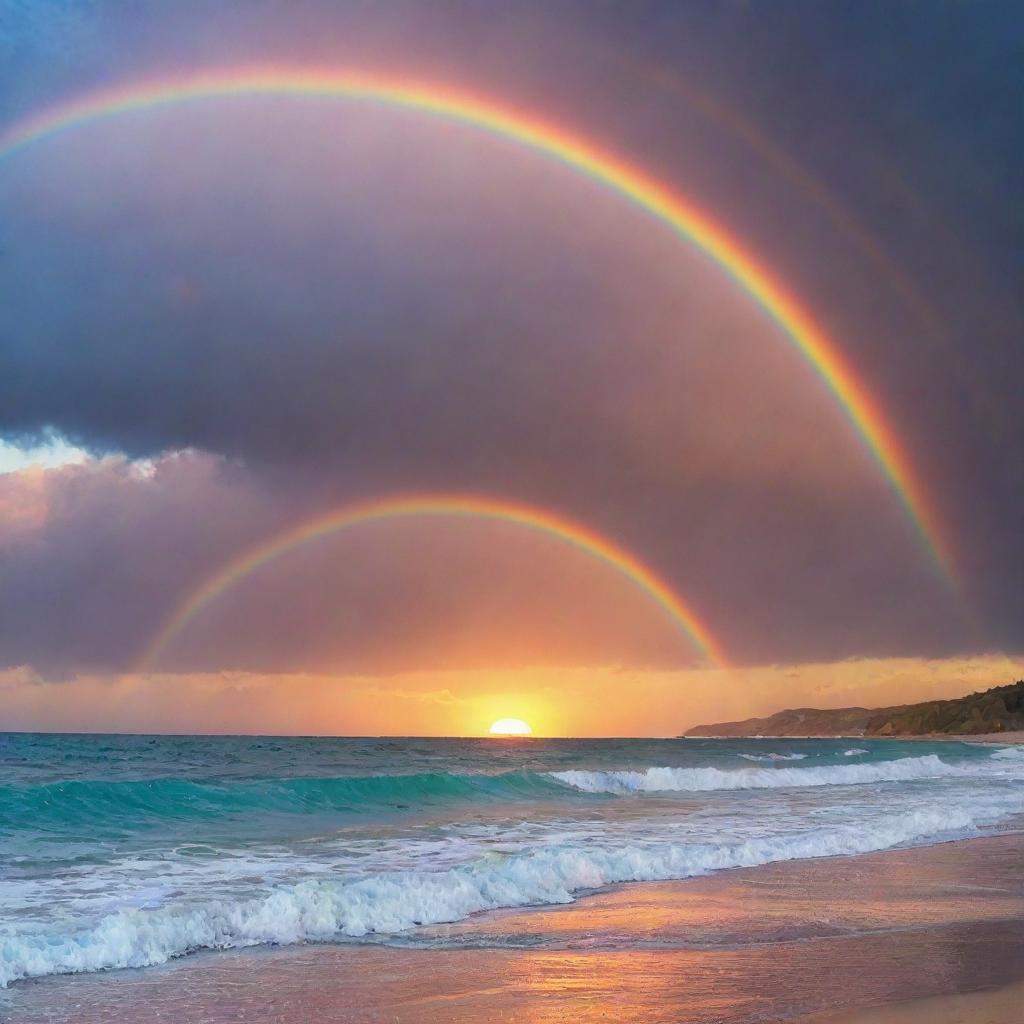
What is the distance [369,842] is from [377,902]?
764 cm

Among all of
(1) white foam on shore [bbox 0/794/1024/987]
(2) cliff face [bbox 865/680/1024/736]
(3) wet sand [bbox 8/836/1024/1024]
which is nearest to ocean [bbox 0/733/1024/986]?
(1) white foam on shore [bbox 0/794/1024/987]

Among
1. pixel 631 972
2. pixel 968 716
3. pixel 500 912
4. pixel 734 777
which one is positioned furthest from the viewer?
pixel 968 716

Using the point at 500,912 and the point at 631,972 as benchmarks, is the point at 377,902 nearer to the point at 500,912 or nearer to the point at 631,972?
the point at 500,912

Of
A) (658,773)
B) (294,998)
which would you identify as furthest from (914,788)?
(294,998)

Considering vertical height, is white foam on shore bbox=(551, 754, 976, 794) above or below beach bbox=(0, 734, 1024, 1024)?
below

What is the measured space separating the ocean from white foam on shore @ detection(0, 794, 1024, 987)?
0.03 meters

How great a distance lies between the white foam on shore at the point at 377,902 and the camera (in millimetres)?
10055

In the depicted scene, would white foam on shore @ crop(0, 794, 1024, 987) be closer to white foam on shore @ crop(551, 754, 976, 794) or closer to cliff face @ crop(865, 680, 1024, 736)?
white foam on shore @ crop(551, 754, 976, 794)

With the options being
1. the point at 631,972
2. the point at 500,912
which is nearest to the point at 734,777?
the point at 500,912

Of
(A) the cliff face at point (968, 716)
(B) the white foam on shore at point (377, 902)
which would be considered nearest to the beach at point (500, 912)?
(B) the white foam on shore at point (377, 902)

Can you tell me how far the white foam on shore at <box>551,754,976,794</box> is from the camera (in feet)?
125

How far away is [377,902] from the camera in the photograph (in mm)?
12352

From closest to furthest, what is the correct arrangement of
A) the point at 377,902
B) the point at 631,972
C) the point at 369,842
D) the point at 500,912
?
the point at 631,972 < the point at 377,902 < the point at 500,912 < the point at 369,842

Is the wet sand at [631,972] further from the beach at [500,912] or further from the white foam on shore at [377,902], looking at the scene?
the white foam on shore at [377,902]
